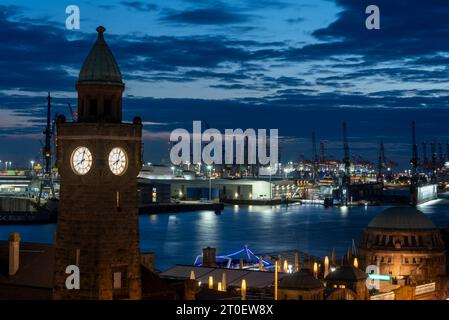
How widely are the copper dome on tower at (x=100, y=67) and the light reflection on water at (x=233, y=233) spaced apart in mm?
38693

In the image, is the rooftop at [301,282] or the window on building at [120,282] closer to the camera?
the window on building at [120,282]

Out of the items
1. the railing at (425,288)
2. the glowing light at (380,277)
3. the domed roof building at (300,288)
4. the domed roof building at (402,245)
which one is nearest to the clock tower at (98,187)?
the domed roof building at (300,288)

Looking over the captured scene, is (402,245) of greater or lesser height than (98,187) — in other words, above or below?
below

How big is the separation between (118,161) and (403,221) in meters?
28.4

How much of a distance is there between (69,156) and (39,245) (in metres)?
6.64

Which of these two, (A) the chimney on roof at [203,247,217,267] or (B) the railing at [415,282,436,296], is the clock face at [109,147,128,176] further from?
(A) the chimney on roof at [203,247,217,267]

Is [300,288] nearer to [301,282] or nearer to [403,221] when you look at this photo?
[301,282]

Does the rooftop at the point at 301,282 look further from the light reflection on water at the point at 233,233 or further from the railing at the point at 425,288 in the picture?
the light reflection on water at the point at 233,233

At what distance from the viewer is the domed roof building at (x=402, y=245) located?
41781 mm

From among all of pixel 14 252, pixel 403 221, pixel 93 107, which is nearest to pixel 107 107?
pixel 93 107

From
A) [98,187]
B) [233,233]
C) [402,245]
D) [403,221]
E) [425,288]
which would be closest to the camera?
[98,187]

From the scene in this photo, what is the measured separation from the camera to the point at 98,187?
16781mm
